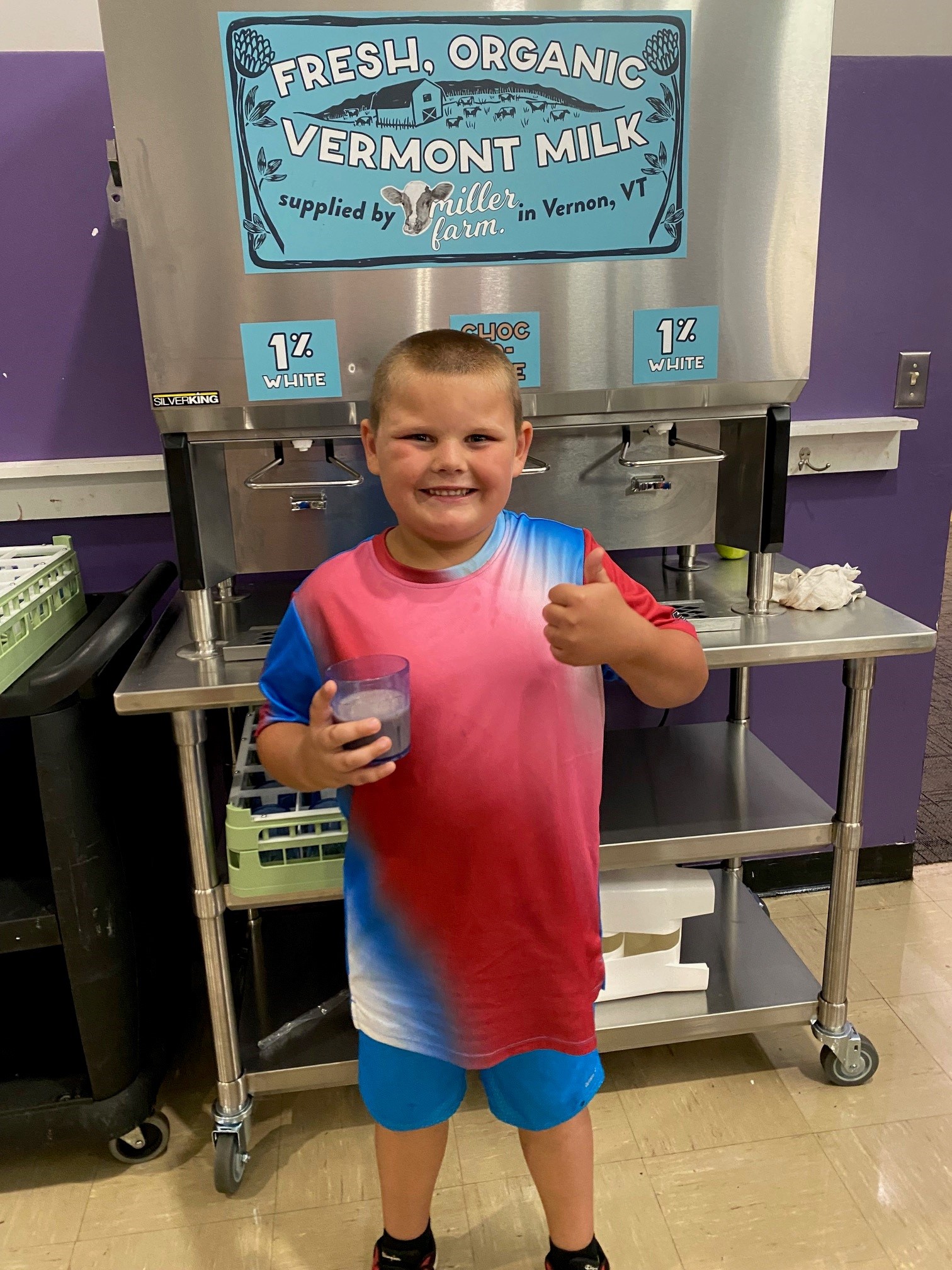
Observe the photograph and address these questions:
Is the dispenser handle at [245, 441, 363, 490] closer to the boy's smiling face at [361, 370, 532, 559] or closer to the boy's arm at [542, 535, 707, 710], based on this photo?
the boy's smiling face at [361, 370, 532, 559]

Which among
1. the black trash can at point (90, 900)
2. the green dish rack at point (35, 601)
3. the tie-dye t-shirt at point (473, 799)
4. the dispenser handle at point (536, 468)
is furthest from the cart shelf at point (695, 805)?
the dispenser handle at point (536, 468)

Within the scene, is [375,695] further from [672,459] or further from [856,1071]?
[856,1071]

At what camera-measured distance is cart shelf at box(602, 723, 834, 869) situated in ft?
4.83

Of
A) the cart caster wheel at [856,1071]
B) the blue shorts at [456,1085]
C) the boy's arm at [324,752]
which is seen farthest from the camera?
the cart caster wheel at [856,1071]

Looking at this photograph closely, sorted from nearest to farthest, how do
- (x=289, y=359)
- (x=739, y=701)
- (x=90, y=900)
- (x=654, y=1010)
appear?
1. (x=289, y=359)
2. (x=90, y=900)
3. (x=654, y=1010)
4. (x=739, y=701)

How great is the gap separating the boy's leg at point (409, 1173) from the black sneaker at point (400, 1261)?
0.07 ft

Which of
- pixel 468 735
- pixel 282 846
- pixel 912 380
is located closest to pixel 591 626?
pixel 468 735

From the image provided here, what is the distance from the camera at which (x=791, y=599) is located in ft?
4.84

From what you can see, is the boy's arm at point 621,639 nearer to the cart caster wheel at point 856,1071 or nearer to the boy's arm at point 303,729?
the boy's arm at point 303,729

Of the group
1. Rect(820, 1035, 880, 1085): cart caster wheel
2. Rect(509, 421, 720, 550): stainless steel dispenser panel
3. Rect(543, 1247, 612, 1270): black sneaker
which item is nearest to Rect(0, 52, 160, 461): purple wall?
Rect(509, 421, 720, 550): stainless steel dispenser panel

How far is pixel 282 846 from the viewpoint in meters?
1.33

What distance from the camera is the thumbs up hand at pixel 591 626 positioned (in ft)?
2.94

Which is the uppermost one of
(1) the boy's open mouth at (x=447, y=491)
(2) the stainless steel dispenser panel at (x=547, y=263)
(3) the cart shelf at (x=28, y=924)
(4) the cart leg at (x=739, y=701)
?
(2) the stainless steel dispenser panel at (x=547, y=263)

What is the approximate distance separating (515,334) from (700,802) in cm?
84
